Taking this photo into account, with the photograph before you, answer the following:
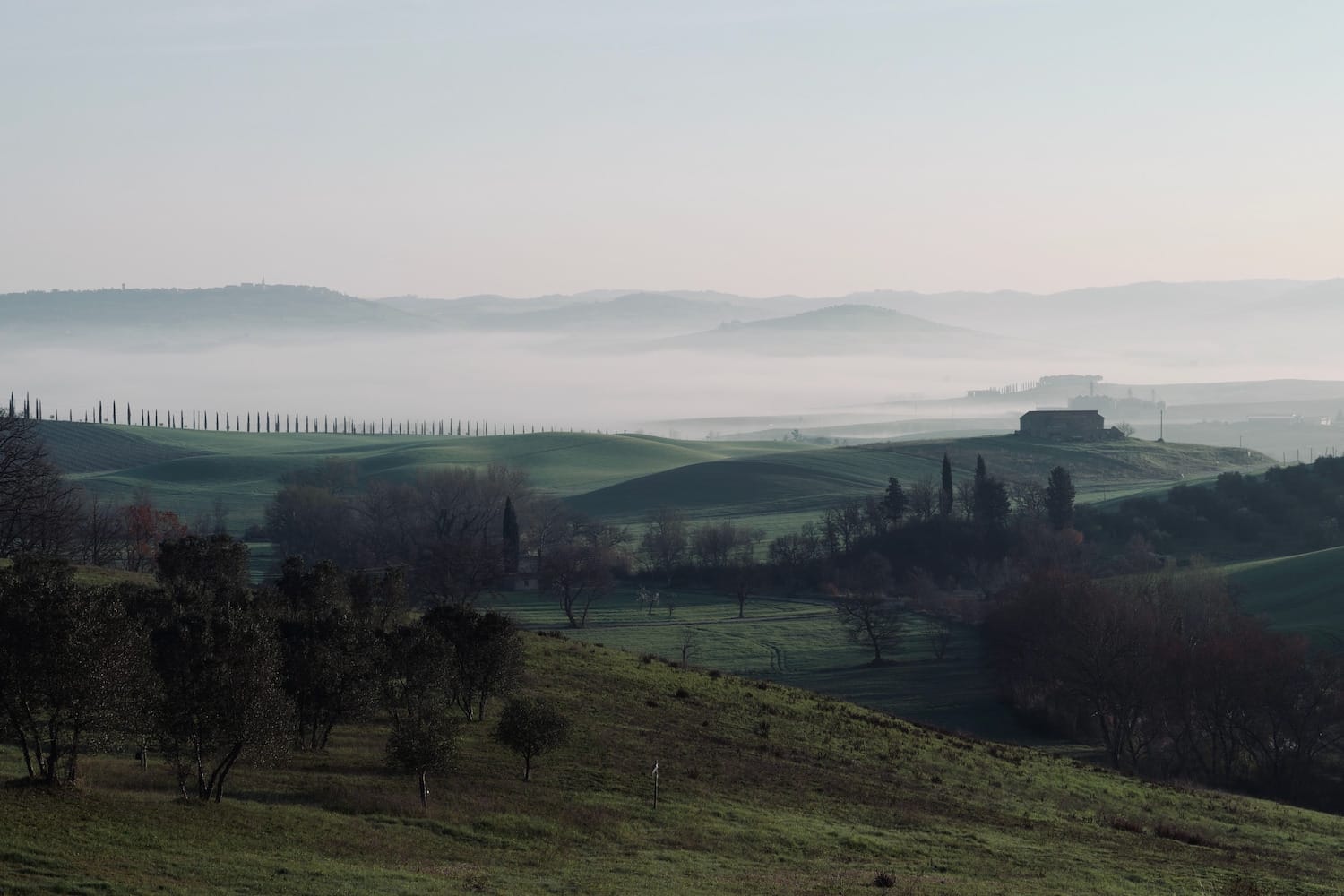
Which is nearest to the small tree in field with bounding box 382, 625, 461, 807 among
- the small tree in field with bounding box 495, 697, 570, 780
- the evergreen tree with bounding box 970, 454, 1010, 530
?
the small tree in field with bounding box 495, 697, 570, 780

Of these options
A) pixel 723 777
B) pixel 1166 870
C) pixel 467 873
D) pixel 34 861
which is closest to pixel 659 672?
pixel 723 777

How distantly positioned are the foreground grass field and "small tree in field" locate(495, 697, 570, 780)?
84 cm

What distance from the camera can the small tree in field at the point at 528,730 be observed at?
42.2 m

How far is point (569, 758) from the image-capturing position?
45.2 meters

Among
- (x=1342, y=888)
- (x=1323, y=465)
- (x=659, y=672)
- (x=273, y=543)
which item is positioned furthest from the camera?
(x=1323, y=465)

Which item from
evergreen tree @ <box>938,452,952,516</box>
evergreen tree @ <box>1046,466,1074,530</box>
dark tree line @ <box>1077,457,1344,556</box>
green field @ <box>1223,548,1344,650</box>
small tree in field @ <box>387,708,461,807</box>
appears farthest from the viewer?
evergreen tree @ <box>938,452,952,516</box>

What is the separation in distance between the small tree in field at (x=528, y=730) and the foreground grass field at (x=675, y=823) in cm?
84

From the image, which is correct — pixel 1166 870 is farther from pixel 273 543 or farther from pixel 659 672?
pixel 273 543

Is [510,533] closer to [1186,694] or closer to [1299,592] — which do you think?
[1299,592]

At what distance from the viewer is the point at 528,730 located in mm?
42156

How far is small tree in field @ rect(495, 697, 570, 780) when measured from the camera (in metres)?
42.2

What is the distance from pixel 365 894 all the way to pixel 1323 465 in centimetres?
16487

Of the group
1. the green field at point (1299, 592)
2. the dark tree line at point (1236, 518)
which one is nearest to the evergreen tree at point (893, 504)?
the dark tree line at point (1236, 518)

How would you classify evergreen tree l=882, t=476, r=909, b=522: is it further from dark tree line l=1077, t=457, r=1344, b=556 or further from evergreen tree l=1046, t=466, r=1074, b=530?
dark tree line l=1077, t=457, r=1344, b=556
